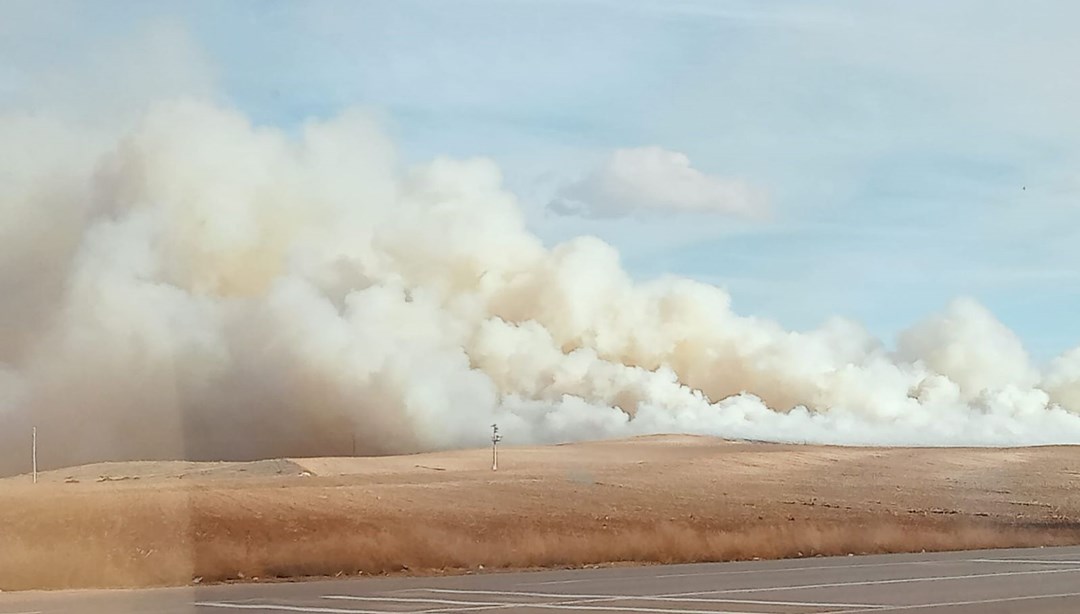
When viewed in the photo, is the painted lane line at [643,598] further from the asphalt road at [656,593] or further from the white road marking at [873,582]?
the white road marking at [873,582]

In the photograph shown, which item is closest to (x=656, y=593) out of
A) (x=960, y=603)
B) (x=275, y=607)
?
(x=960, y=603)

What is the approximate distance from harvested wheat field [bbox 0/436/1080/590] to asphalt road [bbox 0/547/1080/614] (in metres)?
3.24

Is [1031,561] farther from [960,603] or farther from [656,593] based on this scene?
[656,593]

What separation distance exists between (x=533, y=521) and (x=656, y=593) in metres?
21.5

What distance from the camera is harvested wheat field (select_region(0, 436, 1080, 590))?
1204 inches

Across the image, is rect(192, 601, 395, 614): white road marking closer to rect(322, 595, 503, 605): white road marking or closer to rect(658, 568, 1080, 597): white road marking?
rect(322, 595, 503, 605): white road marking

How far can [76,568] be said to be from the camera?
28.7 m

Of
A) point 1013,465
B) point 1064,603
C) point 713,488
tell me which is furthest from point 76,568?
point 1013,465

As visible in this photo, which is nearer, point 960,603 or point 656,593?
point 960,603

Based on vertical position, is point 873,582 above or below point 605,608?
below

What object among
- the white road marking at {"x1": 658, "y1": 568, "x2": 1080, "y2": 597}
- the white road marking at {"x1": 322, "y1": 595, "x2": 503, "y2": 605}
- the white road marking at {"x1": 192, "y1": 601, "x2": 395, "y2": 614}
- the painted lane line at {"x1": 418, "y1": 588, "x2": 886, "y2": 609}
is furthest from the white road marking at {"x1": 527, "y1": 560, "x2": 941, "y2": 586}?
the white road marking at {"x1": 192, "y1": 601, "x2": 395, "y2": 614}

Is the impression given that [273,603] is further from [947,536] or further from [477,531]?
[947,536]

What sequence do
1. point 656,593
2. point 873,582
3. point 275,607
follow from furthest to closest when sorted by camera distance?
1. point 873,582
2. point 656,593
3. point 275,607

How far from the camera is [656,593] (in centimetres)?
2330
